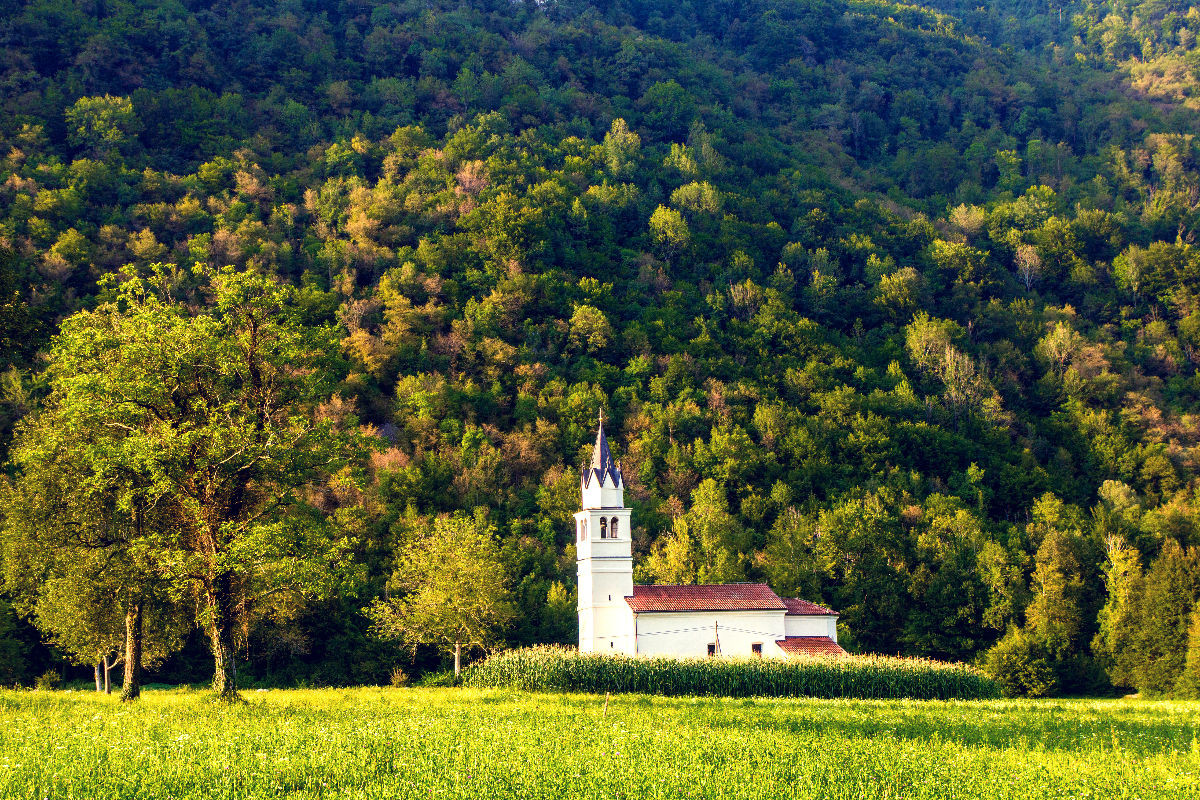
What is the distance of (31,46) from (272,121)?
29702mm

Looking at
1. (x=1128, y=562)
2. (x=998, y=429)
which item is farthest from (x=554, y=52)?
(x=1128, y=562)

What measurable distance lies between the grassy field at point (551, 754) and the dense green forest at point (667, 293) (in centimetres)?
884

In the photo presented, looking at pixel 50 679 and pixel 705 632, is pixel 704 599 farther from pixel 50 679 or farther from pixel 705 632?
pixel 50 679

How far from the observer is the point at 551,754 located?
20.5 meters

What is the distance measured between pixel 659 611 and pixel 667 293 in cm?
6758

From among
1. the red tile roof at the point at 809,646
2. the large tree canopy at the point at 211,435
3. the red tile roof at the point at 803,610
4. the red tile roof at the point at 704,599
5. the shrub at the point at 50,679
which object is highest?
the large tree canopy at the point at 211,435

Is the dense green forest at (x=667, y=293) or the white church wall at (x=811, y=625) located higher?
the dense green forest at (x=667, y=293)

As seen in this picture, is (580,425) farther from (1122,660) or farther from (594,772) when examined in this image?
(594,772)

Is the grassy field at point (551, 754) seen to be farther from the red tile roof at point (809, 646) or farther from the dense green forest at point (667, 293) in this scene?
the red tile roof at point (809, 646)

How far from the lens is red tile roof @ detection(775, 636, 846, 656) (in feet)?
191

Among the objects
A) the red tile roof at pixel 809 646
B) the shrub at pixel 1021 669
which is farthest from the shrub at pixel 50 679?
the shrub at pixel 1021 669

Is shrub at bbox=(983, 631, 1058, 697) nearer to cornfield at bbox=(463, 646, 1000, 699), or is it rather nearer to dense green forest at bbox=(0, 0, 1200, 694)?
dense green forest at bbox=(0, 0, 1200, 694)

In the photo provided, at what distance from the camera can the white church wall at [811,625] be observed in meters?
61.9

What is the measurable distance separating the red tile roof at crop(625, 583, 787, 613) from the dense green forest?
9718 millimetres
